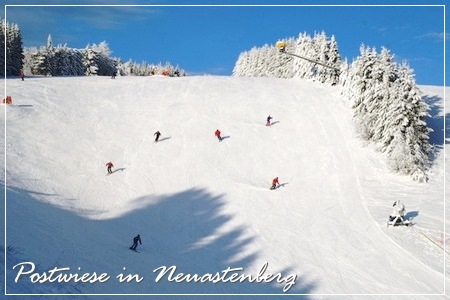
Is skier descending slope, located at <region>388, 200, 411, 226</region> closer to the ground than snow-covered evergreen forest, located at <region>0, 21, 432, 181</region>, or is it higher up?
closer to the ground

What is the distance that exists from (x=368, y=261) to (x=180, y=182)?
1309cm

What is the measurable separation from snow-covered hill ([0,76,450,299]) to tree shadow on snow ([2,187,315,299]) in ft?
0.30

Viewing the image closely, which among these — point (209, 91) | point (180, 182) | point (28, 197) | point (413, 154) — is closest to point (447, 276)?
point (413, 154)

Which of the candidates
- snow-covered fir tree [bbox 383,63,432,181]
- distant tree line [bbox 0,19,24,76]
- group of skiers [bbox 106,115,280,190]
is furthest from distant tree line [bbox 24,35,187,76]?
snow-covered fir tree [bbox 383,63,432,181]

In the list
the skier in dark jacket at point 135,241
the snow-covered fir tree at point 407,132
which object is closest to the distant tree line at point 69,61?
the snow-covered fir tree at point 407,132

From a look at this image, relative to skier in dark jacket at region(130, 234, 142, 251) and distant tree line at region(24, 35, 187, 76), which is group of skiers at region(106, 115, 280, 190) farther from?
Result: distant tree line at region(24, 35, 187, 76)

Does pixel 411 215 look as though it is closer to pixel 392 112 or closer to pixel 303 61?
pixel 392 112

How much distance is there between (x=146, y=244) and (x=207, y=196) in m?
7.45

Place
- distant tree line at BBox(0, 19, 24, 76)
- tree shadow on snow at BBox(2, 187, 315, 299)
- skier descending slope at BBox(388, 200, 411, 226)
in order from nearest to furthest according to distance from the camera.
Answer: tree shadow on snow at BBox(2, 187, 315, 299) < skier descending slope at BBox(388, 200, 411, 226) < distant tree line at BBox(0, 19, 24, 76)

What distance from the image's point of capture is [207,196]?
30375mm

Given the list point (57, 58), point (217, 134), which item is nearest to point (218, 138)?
point (217, 134)

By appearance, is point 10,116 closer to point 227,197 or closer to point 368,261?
point 227,197

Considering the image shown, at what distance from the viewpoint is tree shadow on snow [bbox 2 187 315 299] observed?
60.0 feet

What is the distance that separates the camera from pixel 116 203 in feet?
92.6
